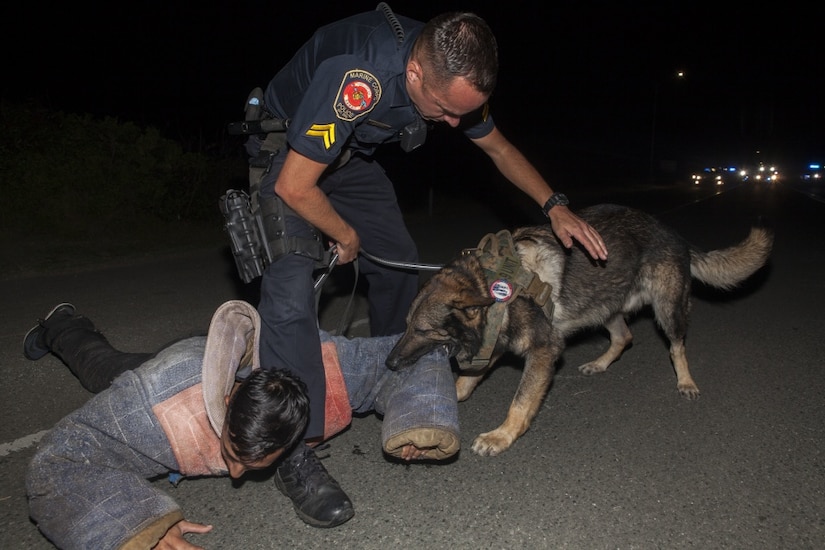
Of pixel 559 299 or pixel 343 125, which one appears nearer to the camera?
pixel 343 125

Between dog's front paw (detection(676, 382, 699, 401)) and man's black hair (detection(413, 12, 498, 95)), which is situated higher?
man's black hair (detection(413, 12, 498, 95))

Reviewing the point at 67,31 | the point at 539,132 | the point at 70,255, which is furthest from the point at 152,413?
the point at 539,132

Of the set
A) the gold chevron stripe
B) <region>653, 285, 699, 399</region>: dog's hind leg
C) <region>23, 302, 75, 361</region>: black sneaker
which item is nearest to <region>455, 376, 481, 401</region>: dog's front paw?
<region>653, 285, 699, 399</region>: dog's hind leg

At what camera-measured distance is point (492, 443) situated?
3156mm

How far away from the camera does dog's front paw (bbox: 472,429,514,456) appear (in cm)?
313

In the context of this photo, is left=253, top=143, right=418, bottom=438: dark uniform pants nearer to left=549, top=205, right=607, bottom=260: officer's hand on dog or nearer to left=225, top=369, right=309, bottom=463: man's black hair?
left=225, top=369, right=309, bottom=463: man's black hair

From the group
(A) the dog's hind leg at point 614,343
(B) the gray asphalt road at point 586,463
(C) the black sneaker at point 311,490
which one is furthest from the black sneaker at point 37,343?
(A) the dog's hind leg at point 614,343

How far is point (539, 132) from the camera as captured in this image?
45844 millimetres

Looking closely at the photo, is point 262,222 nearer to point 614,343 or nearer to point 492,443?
point 492,443

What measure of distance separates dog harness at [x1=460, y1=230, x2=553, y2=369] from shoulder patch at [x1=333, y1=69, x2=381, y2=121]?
1131 mm

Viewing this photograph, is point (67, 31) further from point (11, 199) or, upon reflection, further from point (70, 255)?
point (70, 255)

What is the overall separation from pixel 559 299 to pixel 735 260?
1.68 m

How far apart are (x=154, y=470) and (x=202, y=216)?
990cm

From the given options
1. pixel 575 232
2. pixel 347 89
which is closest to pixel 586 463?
pixel 575 232
